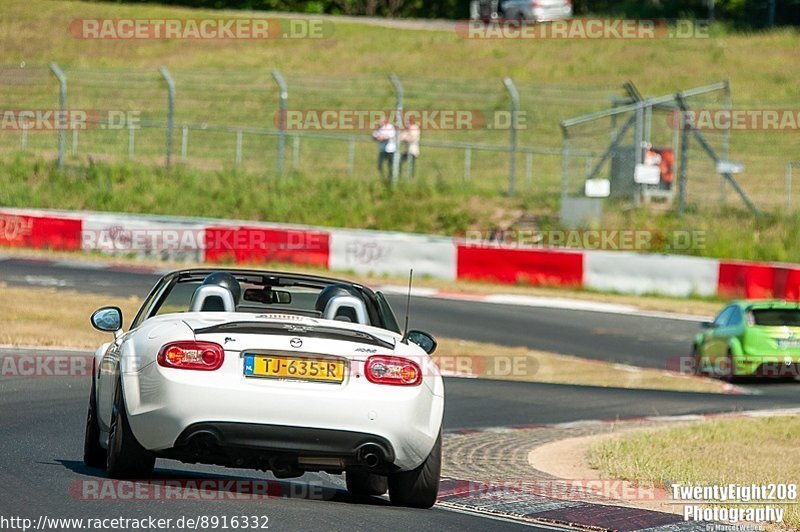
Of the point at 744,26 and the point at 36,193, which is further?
the point at 744,26

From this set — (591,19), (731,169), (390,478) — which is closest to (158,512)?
(390,478)

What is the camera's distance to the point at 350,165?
34.6 meters

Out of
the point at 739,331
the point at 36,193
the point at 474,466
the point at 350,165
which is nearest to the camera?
the point at 474,466

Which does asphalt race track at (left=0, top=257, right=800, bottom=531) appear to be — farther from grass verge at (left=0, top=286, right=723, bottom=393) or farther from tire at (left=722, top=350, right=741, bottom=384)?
grass verge at (left=0, top=286, right=723, bottom=393)

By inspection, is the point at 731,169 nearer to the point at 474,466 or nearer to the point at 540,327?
the point at 540,327

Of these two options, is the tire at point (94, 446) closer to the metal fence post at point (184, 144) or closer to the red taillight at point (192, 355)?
the red taillight at point (192, 355)

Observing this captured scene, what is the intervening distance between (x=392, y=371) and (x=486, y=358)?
11.5m

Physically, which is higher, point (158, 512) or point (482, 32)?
point (482, 32)

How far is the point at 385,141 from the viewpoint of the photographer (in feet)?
107

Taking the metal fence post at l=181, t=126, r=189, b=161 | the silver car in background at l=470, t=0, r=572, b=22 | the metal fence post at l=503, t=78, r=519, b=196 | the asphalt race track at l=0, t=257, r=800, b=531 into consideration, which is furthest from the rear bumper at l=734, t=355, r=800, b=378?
the silver car in background at l=470, t=0, r=572, b=22

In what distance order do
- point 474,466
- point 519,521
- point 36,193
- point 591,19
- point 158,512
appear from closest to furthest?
point 158,512, point 519,521, point 474,466, point 36,193, point 591,19

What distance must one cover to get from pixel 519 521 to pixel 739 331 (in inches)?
470

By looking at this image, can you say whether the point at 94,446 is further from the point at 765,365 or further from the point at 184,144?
the point at 184,144

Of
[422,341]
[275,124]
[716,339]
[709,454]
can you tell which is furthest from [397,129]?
[422,341]
